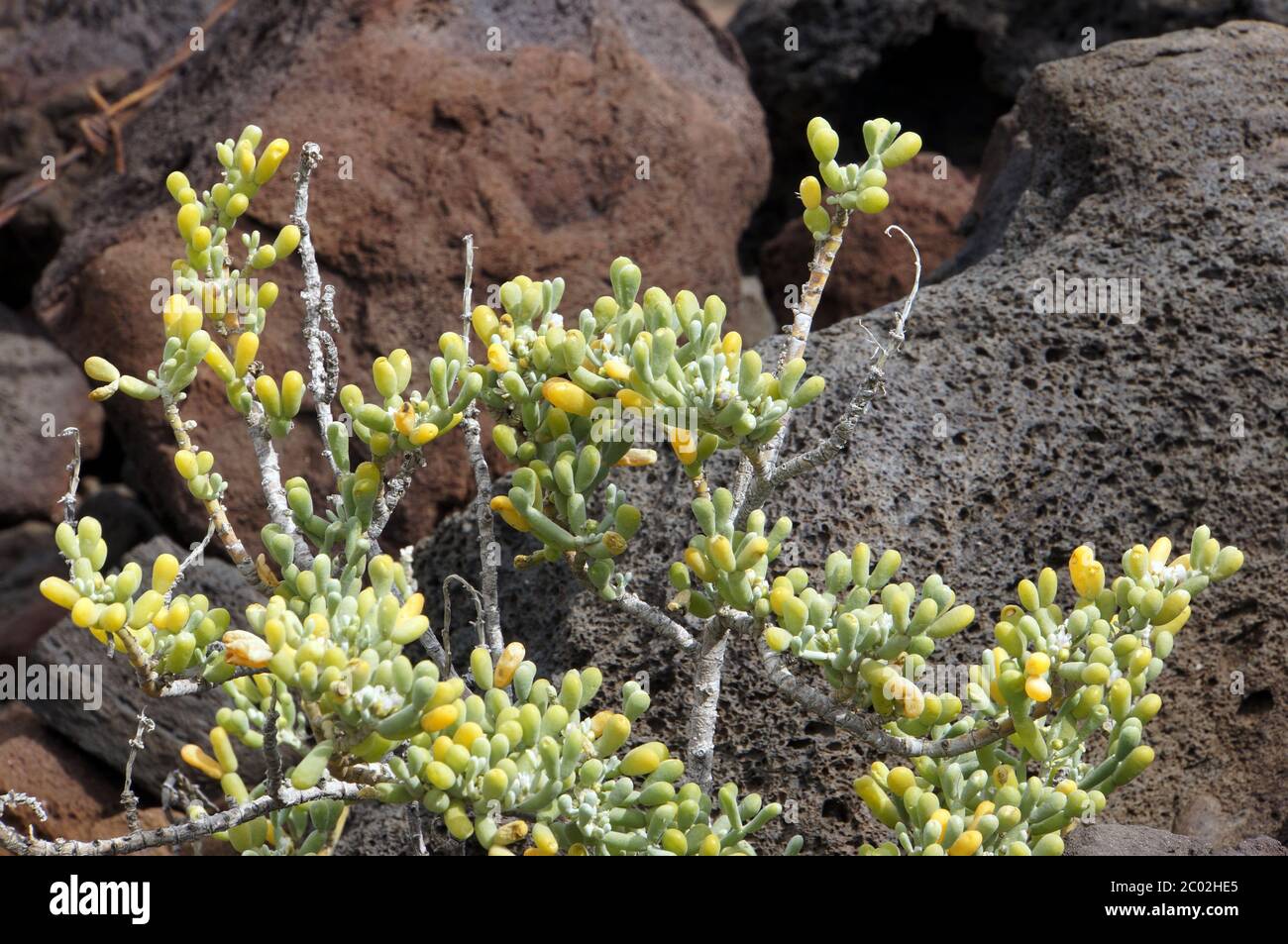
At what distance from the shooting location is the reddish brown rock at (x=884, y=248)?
5.05 meters

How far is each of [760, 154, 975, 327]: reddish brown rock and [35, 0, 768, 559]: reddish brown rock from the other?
2.31ft

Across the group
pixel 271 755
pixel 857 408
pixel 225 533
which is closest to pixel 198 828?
pixel 271 755

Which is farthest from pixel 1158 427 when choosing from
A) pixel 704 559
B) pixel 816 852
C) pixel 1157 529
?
pixel 704 559

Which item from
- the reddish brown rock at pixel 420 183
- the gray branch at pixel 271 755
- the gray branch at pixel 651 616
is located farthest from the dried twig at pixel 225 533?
the reddish brown rock at pixel 420 183

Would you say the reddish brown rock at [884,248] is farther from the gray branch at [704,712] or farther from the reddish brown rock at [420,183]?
the gray branch at [704,712]

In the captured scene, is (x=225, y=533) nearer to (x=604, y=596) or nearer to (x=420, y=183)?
(x=604, y=596)

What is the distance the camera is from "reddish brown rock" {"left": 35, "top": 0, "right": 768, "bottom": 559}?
13.1ft

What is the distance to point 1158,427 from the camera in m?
2.96

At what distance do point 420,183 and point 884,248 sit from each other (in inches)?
72.8

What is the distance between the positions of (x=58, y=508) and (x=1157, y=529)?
419cm

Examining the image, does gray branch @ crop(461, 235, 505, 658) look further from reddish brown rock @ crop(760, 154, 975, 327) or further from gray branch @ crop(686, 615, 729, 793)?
reddish brown rock @ crop(760, 154, 975, 327)

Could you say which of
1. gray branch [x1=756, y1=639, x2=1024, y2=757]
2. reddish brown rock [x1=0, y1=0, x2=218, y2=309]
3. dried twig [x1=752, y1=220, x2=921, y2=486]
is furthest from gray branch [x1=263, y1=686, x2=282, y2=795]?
reddish brown rock [x1=0, y1=0, x2=218, y2=309]

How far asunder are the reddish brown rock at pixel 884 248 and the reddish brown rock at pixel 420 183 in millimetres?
703
